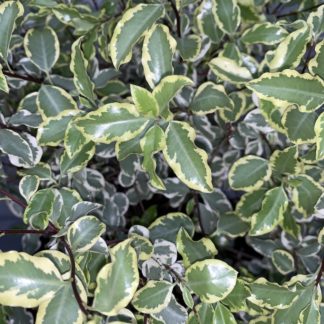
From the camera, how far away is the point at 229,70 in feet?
2.91

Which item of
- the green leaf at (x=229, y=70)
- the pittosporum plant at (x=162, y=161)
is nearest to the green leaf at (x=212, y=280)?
the pittosporum plant at (x=162, y=161)

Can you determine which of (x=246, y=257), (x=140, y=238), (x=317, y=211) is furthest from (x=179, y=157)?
(x=246, y=257)

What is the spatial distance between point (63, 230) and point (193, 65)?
0.52m

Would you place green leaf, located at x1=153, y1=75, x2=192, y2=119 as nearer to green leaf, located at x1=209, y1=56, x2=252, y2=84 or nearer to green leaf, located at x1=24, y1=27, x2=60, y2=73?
green leaf, located at x1=209, y1=56, x2=252, y2=84

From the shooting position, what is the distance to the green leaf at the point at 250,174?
3.17 feet

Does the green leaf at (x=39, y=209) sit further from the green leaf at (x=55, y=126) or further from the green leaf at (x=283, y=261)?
the green leaf at (x=283, y=261)

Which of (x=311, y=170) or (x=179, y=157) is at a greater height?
(x=179, y=157)

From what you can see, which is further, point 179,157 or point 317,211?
point 317,211

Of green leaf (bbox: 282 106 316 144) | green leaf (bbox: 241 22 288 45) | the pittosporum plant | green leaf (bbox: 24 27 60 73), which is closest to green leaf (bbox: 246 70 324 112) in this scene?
the pittosporum plant

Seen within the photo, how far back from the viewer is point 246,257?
4.35ft

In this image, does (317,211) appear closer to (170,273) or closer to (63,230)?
(170,273)

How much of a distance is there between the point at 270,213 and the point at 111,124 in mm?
343

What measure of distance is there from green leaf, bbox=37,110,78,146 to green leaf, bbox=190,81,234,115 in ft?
0.70

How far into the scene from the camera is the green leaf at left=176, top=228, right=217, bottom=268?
0.85 meters
